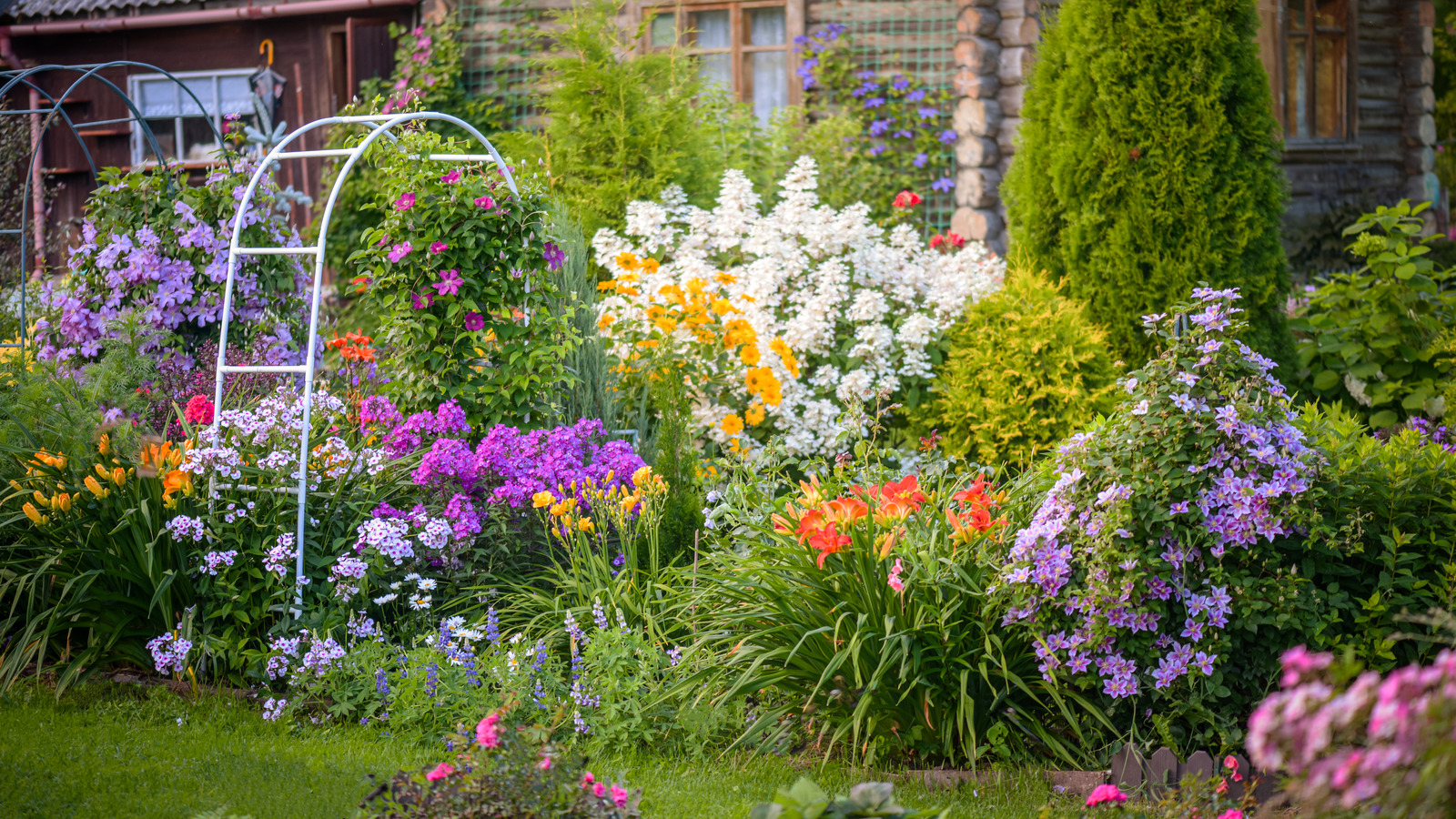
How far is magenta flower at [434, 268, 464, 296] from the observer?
4301mm

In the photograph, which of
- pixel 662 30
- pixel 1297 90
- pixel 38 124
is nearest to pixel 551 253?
pixel 662 30

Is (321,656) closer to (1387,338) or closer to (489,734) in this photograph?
(489,734)

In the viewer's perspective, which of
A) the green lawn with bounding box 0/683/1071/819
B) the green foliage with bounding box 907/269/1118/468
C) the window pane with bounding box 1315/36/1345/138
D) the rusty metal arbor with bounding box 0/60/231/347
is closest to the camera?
the green lawn with bounding box 0/683/1071/819

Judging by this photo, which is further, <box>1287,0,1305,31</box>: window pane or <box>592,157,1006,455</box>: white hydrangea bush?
<box>1287,0,1305,31</box>: window pane

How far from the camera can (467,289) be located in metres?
4.38

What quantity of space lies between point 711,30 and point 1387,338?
5449mm

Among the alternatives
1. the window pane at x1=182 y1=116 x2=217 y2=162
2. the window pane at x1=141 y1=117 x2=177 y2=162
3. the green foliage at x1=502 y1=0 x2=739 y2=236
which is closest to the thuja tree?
the green foliage at x1=502 y1=0 x2=739 y2=236

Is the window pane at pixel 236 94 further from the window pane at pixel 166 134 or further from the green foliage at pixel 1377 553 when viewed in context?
the green foliage at pixel 1377 553

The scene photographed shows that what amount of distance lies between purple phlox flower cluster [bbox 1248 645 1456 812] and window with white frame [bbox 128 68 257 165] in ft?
34.0

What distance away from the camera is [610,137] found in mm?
6605

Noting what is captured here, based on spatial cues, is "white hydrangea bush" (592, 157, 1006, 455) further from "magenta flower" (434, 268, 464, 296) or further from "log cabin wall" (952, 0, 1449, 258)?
"log cabin wall" (952, 0, 1449, 258)

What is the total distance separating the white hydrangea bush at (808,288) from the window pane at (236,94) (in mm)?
6145

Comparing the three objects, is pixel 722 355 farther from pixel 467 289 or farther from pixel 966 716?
pixel 966 716

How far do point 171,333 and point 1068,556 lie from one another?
3874 mm
